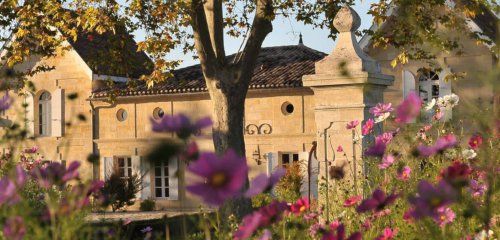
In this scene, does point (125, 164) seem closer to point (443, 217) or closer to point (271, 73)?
point (271, 73)

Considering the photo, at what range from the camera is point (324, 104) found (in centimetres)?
887

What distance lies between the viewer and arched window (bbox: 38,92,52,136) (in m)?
28.8

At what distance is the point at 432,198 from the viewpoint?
87.0 inches

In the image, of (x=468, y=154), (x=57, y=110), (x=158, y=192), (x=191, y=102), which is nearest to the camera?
(x=468, y=154)

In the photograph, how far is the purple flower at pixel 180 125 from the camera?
2.09 metres

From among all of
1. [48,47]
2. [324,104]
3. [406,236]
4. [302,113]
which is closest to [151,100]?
[302,113]

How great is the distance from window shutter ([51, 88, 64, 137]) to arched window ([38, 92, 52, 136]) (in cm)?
56

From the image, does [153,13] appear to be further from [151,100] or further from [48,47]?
[151,100]

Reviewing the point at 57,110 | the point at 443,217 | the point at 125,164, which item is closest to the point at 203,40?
the point at 443,217

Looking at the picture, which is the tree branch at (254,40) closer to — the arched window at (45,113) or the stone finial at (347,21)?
the stone finial at (347,21)

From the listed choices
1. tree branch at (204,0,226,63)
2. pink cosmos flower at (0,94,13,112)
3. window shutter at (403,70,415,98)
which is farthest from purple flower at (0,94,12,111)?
window shutter at (403,70,415,98)

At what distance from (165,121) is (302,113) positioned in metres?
22.3

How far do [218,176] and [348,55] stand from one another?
731cm

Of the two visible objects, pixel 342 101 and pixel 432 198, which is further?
pixel 342 101
